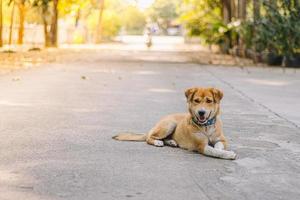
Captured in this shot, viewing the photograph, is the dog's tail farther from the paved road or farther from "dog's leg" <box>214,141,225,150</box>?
"dog's leg" <box>214,141,225,150</box>

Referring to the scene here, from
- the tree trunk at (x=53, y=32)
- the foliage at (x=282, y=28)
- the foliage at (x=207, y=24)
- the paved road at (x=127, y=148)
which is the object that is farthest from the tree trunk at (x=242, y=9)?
the paved road at (x=127, y=148)

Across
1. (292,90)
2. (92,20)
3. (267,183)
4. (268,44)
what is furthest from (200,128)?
(92,20)

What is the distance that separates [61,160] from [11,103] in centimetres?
612

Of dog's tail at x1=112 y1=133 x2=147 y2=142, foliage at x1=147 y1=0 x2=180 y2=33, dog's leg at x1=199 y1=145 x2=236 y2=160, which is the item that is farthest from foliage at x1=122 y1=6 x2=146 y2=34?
dog's leg at x1=199 y1=145 x2=236 y2=160

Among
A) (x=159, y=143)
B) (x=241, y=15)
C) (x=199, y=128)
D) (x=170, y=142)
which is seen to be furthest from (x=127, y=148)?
(x=241, y=15)

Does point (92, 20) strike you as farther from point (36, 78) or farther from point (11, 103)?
point (11, 103)

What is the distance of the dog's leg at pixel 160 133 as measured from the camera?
8703 mm

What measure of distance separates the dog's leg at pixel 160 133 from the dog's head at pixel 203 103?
726mm

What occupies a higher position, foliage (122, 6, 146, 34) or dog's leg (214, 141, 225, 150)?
dog's leg (214, 141, 225, 150)

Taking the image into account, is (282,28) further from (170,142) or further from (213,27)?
(170,142)

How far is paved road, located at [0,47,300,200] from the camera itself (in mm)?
6469

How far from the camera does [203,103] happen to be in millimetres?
7883

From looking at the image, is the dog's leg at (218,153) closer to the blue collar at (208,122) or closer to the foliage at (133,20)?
the blue collar at (208,122)

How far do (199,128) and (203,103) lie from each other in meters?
0.36
